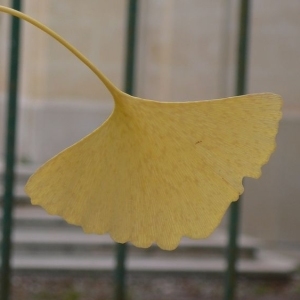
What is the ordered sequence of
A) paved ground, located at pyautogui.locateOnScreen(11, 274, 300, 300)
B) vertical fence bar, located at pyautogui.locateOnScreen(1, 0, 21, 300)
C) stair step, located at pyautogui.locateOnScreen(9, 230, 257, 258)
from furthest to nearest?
stair step, located at pyautogui.locateOnScreen(9, 230, 257, 258)
paved ground, located at pyautogui.locateOnScreen(11, 274, 300, 300)
vertical fence bar, located at pyautogui.locateOnScreen(1, 0, 21, 300)

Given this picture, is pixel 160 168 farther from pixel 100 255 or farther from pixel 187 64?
pixel 187 64

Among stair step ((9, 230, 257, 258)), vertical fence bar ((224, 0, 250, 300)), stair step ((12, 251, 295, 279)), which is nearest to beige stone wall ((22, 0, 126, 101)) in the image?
stair step ((9, 230, 257, 258))

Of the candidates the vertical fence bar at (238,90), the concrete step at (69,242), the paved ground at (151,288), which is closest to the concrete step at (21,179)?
the concrete step at (69,242)

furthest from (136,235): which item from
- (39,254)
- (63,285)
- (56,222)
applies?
(56,222)

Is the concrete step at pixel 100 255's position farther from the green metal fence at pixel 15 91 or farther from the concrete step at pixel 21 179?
the green metal fence at pixel 15 91

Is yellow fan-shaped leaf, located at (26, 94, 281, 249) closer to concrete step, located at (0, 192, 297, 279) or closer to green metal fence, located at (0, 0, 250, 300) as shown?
green metal fence, located at (0, 0, 250, 300)

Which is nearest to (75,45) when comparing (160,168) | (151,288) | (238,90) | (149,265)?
(149,265)
